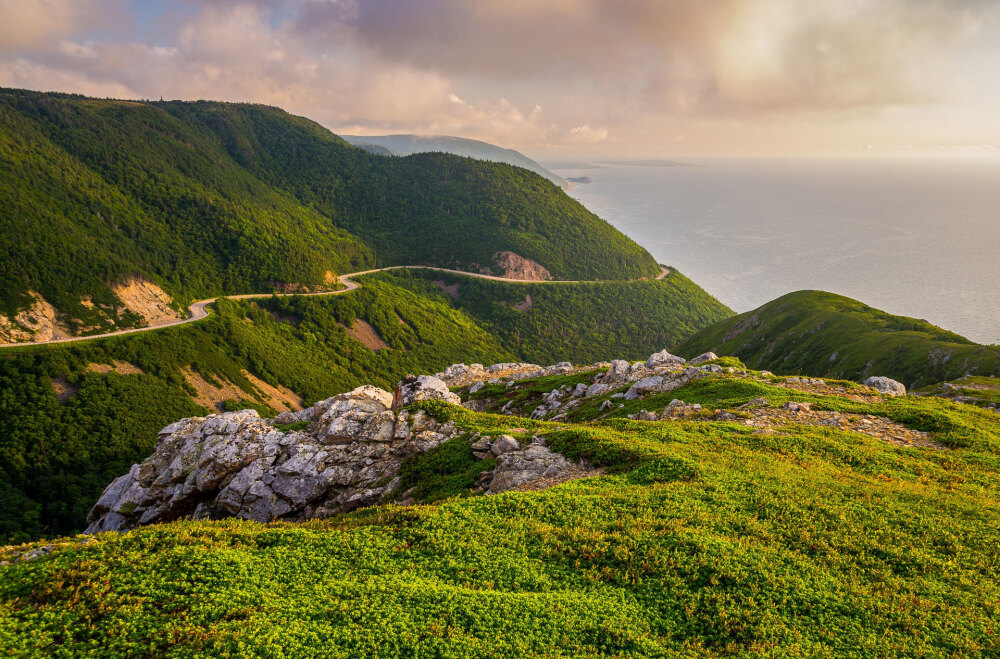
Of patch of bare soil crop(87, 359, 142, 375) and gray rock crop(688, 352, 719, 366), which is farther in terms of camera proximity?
patch of bare soil crop(87, 359, 142, 375)

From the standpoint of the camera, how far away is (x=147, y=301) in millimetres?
135625

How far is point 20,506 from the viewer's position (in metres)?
74.0

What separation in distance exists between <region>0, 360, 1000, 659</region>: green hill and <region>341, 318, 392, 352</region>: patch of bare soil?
5965 inches

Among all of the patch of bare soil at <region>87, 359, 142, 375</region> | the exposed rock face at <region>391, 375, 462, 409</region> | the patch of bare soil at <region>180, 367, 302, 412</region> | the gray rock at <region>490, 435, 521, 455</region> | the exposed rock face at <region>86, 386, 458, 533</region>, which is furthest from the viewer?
the patch of bare soil at <region>180, 367, 302, 412</region>

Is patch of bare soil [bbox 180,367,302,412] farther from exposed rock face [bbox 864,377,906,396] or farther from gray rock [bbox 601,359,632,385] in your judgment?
exposed rock face [bbox 864,377,906,396]

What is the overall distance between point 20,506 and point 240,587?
322 feet

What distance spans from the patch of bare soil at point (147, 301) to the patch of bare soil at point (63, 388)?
3269 cm

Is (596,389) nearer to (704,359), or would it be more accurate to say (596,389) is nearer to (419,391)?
(704,359)

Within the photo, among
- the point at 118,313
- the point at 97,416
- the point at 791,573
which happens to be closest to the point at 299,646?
the point at 791,573

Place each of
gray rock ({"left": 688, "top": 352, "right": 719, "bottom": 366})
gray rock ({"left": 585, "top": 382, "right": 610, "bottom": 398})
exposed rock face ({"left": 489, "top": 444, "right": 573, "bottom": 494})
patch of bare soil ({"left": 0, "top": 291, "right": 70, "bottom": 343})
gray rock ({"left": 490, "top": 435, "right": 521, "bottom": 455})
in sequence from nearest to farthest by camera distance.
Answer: exposed rock face ({"left": 489, "top": 444, "right": 573, "bottom": 494}), gray rock ({"left": 490, "top": 435, "right": 521, "bottom": 455}), gray rock ({"left": 585, "top": 382, "right": 610, "bottom": 398}), gray rock ({"left": 688, "top": 352, "right": 719, "bottom": 366}), patch of bare soil ({"left": 0, "top": 291, "right": 70, "bottom": 343})

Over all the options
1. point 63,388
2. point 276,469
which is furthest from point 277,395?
point 276,469

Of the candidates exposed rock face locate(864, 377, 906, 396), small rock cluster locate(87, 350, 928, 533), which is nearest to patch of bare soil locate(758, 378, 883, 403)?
small rock cluster locate(87, 350, 928, 533)

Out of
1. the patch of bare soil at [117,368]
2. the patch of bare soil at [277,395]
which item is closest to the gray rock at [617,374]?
the patch of bare soil at [277,395]

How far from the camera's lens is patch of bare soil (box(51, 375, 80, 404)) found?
94.9m
